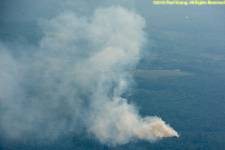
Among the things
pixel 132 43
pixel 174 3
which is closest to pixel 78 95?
pixel 132 43

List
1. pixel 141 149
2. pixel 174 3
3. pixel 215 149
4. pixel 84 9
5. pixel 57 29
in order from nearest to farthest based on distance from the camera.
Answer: pixel 141 149 < pixel 215 149 < pixel 57 29 < pixel 84 9 < pixel 174 3

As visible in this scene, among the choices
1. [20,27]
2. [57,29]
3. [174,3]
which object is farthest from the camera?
[174,3]

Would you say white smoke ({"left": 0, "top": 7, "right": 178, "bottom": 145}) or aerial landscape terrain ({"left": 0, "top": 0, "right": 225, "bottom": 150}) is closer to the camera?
aerial landscape terrain ({"left": 0, "top": 0, "right": 225, "bottom": 150})

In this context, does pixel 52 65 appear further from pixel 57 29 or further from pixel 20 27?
pixel 20 27

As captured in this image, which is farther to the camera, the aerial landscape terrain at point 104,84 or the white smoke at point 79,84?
the white smoke at point 79,84

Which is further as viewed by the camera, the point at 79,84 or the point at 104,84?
the point at 79,84

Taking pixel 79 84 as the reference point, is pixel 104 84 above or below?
above

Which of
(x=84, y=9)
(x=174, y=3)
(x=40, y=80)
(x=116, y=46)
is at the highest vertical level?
(x=174, y=3)

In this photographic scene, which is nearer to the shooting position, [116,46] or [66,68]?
[66,68]
